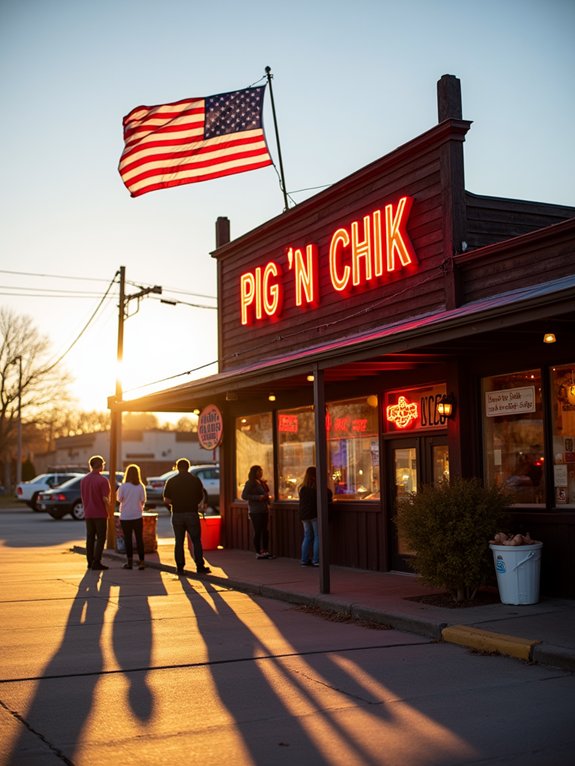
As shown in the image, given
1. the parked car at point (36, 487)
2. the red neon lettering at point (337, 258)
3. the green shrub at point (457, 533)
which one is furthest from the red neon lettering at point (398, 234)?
the parked car at point (36, 487)

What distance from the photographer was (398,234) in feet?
46.9

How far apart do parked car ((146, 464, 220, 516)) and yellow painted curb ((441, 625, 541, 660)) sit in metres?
23.3

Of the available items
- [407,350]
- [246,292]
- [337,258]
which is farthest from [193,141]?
[407,350]

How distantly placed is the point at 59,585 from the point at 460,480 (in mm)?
6825

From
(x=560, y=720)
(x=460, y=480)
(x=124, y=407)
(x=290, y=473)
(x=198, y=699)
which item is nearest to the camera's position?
(x=560, y=720)

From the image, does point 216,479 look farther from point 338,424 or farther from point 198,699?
point 198,699

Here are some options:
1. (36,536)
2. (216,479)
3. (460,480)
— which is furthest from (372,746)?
(216,479)

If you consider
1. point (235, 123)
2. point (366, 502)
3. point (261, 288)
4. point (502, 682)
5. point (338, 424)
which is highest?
point (235, 123)

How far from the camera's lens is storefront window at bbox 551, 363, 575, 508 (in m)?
11.5

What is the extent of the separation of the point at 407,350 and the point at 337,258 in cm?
507

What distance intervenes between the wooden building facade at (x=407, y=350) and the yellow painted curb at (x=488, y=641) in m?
2.57

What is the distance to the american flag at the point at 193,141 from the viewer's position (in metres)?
17.9

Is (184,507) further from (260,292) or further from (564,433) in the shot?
(564,433)

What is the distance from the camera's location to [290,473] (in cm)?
1795
